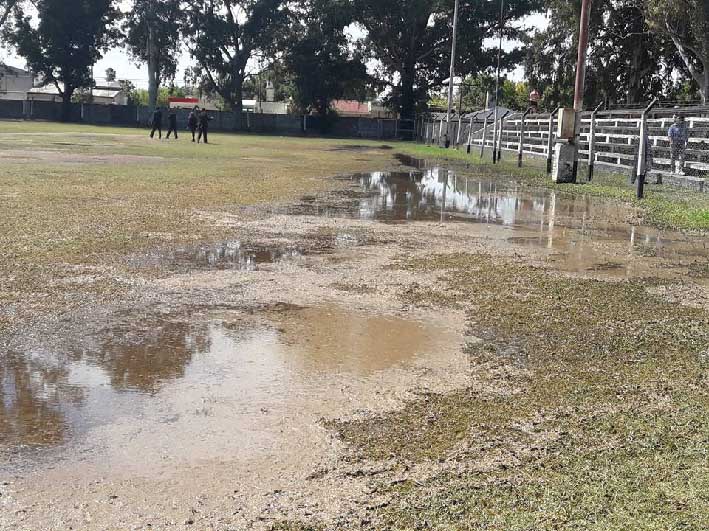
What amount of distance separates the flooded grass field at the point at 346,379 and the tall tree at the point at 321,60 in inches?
2337

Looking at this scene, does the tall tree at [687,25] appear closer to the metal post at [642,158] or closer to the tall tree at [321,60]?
the metal post at [642,158]

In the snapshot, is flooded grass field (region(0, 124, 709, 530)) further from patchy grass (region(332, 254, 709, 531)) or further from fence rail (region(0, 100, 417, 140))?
fence rail (region(0, 100, 417, 140))

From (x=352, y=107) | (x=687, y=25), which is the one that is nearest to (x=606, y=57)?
(x=687, y=25)

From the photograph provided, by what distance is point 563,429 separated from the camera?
4.26 metres

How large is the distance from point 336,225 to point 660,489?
8.61 metres

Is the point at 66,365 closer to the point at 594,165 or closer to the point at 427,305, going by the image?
the point at 427,305

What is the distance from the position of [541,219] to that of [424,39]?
186 feet

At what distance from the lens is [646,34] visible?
146 feet

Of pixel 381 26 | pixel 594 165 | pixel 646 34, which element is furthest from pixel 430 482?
pixel 381 26

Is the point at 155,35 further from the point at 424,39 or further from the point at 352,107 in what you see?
the point at 352,107

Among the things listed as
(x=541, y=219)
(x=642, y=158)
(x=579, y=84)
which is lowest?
(x=541, y=219)

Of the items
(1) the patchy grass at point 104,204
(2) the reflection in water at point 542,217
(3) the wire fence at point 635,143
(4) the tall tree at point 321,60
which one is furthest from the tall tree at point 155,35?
(2) the reflection in water at point 542,217

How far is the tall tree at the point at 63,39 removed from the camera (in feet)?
234

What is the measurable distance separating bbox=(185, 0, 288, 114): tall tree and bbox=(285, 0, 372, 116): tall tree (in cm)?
220
